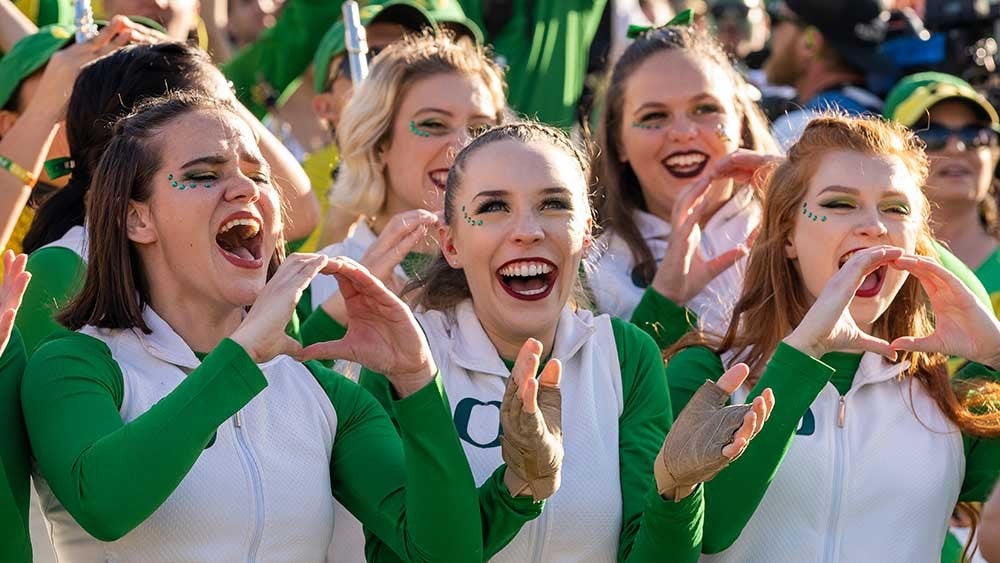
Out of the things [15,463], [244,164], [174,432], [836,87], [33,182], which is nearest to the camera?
[174,432]

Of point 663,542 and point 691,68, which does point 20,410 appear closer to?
point 663,542

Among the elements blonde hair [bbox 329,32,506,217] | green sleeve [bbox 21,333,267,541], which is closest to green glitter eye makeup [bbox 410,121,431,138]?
blonde hair [bbox 329,32,506,217]

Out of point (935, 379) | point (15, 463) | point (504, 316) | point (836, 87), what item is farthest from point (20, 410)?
point (836, 87)

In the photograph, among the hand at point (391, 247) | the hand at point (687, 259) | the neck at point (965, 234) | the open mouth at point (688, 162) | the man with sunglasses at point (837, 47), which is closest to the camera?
the hand at point (391, 247)

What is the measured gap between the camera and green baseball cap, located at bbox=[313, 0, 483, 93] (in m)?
6.34

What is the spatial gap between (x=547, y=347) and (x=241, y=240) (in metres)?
0.78

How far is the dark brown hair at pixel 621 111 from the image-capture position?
220 inches

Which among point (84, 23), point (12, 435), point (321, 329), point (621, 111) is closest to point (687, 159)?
point (621, 111)

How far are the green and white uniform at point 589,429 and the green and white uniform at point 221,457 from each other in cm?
18

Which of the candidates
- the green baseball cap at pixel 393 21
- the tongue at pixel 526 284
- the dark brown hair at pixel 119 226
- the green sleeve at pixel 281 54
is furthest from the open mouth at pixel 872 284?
the green sleeve at pixel 281 54

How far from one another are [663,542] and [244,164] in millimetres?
1266

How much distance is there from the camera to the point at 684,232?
4961mm

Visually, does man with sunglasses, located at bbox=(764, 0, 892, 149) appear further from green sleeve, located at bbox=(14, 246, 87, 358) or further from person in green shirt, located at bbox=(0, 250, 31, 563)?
person in green shirt, located at bbox=(0, 250, 31, 563)

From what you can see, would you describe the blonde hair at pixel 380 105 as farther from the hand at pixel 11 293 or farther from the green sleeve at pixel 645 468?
the hand at pixel 11 293
